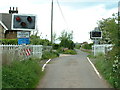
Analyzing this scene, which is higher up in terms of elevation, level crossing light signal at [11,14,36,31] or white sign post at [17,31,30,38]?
level crossing light signal at [11,14,36,31]

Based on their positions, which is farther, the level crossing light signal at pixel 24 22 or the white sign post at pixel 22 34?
the white sign post at pixel 22 34

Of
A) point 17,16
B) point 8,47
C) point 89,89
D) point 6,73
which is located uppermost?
point 17,16

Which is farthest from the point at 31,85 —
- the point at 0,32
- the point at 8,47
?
the point at 0,32

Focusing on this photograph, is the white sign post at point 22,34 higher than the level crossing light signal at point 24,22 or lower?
lower

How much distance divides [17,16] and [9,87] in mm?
4818

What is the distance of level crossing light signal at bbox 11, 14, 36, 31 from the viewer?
10.7 metres

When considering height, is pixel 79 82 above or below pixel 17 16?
below

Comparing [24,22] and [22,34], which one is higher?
[24,22]

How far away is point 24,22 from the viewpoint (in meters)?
10.8

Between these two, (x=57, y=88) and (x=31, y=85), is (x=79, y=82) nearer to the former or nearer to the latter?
(x=57, y=88)

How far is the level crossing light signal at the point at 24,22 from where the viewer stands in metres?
10.7

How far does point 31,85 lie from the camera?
8.08 meters

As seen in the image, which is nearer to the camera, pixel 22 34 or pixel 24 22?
pixel 24 22

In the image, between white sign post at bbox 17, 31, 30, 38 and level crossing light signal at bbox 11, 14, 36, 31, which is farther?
white sign post at bbox 17, 31, 30, 38
